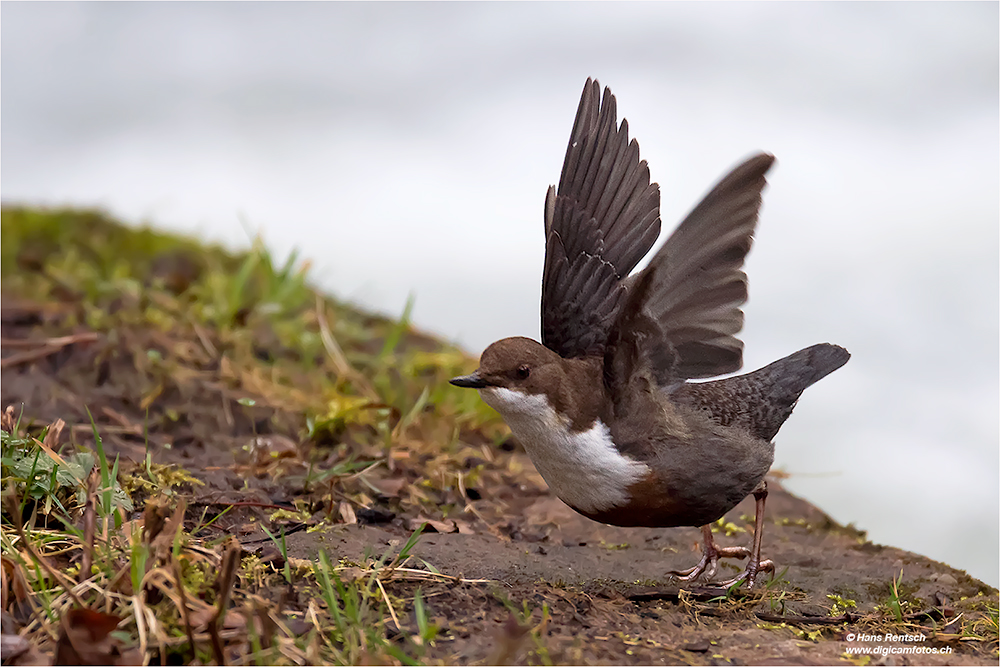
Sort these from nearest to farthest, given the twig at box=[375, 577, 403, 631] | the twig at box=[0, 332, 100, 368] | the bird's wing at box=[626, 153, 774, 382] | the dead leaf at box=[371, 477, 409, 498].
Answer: the twig at box=[375, 577, 403, 631] < the bird's wing at box=[626, 153, 774, 382] < the dead leaf at box=[371, 477, 409, 498] < the twig at box=[0, 332, 100, 368]

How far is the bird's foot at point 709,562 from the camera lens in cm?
423

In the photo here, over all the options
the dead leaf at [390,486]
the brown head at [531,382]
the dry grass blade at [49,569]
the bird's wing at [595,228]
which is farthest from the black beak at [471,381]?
the dry grass blade at [49,569]

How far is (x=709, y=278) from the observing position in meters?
4.18

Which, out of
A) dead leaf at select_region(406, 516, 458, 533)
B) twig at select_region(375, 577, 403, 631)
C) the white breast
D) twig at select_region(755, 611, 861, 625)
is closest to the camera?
twig at select_region(375, 577, 403, 631)

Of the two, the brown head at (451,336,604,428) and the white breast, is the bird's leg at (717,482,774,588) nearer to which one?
→ the white breast

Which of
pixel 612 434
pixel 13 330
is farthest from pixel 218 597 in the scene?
pixel 13 330

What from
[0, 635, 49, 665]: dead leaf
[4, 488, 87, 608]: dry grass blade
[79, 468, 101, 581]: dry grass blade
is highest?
[79, 468, 101, 581]: dry grass blade

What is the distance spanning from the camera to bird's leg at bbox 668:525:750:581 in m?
4.23

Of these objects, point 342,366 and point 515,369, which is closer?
point 515,369

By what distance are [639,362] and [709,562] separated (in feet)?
3.45

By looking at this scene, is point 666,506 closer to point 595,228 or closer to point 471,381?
point 471,381

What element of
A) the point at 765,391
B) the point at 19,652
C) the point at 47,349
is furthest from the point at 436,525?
the point at 47,349

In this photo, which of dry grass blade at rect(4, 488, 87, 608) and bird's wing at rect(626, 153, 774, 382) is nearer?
dry grass blade at rect(4, 488, 87, 608)

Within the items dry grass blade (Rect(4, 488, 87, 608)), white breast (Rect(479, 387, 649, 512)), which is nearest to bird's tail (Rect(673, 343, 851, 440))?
white breast (Rect(479, 387, 649, 512))
